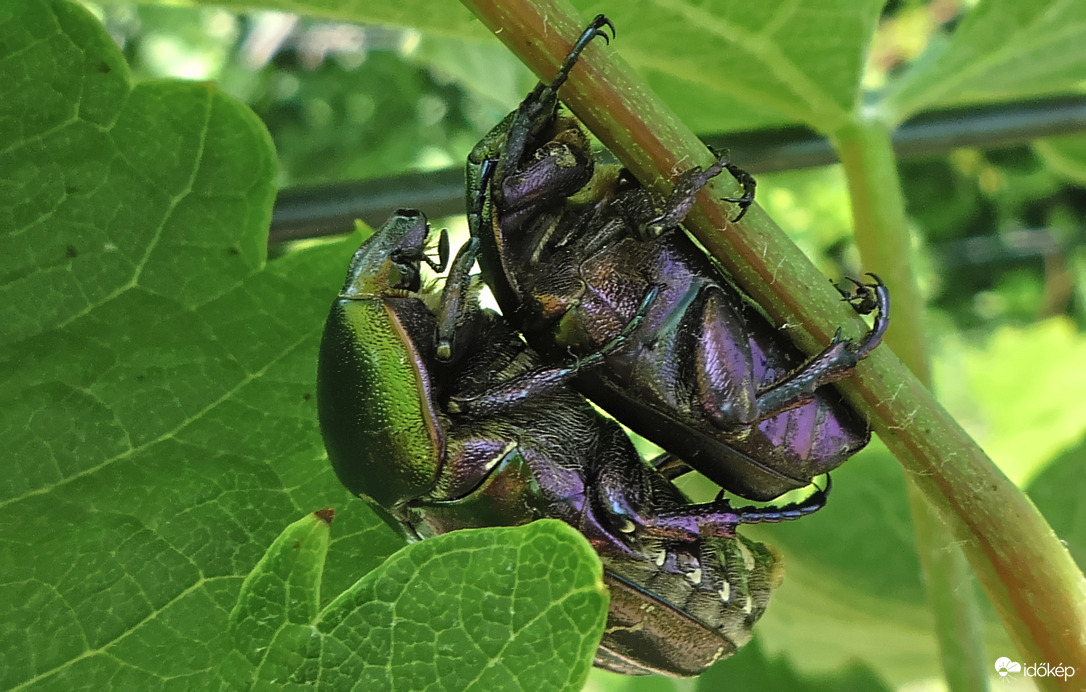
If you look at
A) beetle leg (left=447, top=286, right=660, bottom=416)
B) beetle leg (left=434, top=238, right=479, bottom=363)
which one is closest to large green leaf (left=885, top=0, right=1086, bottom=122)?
beetle leg (left=447, top=286, right=660, bottom=416)

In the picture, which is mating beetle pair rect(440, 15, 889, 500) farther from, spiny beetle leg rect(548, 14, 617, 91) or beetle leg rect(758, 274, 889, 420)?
spiny beetle leg rect(548, 14, 617, 91)

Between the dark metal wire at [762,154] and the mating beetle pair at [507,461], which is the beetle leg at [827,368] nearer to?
the mating beetle pair at [507,461]

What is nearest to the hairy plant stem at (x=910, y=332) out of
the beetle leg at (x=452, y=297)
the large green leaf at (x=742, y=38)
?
the large green leaf at (x=742, y=38)

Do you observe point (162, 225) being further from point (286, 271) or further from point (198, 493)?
point (198, 493)

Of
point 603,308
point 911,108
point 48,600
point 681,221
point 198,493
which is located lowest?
point 48,600

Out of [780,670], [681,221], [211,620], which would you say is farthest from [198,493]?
[780,670]

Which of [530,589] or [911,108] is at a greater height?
[911,108]
